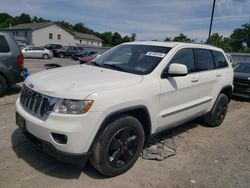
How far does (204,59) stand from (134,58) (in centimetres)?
159

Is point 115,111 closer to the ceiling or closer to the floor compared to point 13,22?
closer to the floor

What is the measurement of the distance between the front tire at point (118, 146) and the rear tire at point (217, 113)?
2441 mm

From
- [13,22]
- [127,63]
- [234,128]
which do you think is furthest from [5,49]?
[13,22]

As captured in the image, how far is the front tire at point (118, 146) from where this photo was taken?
10.1 feet

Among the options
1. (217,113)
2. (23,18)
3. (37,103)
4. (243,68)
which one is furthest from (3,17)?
(37,103)

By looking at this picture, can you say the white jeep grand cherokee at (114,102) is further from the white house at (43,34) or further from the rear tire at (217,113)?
the white house at (43,34)

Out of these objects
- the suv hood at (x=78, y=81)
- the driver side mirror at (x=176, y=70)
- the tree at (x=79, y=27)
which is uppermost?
the tree at (x=79, y=27)

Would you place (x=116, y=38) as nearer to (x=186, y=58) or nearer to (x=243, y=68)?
(x=243, y=68)

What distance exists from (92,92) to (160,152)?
6.06ft

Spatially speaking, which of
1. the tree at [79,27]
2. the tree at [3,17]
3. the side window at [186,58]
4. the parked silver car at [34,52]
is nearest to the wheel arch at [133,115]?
the side window at [186,58]

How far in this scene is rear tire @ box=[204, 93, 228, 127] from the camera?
17.7ft

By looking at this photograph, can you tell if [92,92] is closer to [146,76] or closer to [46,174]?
[146,76]

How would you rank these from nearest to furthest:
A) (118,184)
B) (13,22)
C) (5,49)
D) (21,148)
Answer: (118,184) < (21,148) < (5,49) < (13,22)

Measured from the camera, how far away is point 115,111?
10.0 feet
